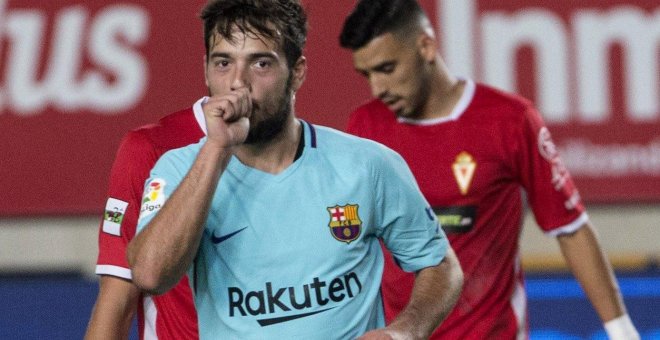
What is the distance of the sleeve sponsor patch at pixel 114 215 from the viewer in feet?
10.9

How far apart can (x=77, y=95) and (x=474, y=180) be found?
9.67 ft

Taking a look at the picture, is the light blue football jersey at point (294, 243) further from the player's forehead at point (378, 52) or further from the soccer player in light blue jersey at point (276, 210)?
the player's forehead at point (378, 52)

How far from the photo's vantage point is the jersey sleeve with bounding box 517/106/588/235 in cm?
435

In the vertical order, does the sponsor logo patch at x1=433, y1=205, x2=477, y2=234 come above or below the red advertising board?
below

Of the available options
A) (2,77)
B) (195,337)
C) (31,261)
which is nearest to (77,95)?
(2,77)

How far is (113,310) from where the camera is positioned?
322 centimetres

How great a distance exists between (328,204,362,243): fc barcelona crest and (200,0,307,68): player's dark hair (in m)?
0.35

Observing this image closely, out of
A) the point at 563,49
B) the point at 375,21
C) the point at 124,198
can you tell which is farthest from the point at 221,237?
the point at 563,49

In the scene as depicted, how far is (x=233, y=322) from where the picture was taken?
280cm

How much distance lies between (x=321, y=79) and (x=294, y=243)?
3.73m

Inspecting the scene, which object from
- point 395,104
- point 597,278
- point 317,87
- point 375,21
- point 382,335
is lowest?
point 597,278

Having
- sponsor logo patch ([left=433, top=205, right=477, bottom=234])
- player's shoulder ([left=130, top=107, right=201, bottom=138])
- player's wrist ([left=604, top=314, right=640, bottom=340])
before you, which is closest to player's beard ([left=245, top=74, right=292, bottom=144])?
player's shoulder ([left=130, top=107, right=201, bottom=138])

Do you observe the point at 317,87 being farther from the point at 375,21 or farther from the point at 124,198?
the point at 124,198

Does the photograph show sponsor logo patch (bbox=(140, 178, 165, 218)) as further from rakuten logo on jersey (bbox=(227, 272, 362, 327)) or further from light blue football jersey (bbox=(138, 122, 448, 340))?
rakuten logo on jersey (bbox=(227, 272, 362, 327))
